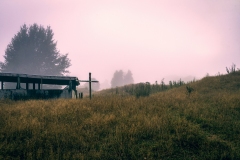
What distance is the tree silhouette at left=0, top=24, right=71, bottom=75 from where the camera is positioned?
34094 millimetres

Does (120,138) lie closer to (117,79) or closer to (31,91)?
(31,91)

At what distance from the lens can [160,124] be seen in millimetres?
5516

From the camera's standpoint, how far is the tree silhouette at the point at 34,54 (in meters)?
34.1

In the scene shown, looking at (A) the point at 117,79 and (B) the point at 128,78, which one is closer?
(A) the point at 117,79

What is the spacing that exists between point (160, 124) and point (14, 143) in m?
4.51

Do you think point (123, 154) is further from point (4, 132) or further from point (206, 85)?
point (206, 85)

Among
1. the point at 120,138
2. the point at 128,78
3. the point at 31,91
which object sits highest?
the point at 128,78

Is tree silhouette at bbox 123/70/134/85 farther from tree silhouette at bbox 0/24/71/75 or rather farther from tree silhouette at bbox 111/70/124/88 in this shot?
tree silhouette at bbox 0/24/71/75

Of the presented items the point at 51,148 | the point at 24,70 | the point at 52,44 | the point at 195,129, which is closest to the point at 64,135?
the point at 51,148

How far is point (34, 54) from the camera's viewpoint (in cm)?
3553

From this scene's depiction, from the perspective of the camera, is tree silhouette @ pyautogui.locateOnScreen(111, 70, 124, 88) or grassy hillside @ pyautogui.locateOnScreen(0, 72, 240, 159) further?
tree silhouette @ pyautogui.locateOnScreen(111, 70, 124, 88)

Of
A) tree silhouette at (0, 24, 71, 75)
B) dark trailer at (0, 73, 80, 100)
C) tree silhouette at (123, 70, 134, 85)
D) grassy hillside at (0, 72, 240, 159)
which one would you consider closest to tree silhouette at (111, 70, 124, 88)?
tree silhouette at (123, 70, 134, 85)

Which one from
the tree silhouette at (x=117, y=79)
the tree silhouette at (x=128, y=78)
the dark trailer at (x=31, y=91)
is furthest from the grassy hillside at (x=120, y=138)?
the tree silhouette at (x=128, y=78)

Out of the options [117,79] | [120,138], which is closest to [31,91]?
[120,138]
